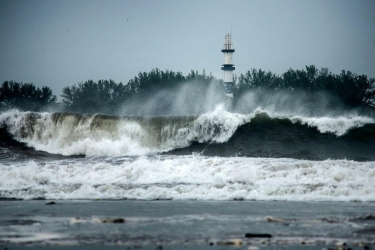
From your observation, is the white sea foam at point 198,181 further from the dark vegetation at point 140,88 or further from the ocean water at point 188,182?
the dark vegetation at point 140,88

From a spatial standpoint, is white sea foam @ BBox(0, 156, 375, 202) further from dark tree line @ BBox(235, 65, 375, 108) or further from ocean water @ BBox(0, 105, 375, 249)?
dark tree line @ BBox(235, 65, 375, 108)

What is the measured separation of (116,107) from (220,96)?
61.9 ft

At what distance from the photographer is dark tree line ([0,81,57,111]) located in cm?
10794

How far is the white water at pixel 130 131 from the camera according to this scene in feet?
103

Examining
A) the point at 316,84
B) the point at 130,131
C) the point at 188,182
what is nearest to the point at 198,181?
the point at 188,182

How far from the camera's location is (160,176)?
19734 millimetres

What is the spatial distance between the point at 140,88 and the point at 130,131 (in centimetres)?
7634

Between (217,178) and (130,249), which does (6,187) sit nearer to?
(217,178)

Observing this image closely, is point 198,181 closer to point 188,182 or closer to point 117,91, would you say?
point 188,182

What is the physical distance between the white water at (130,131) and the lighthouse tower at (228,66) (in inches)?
2868

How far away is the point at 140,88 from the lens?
110 m

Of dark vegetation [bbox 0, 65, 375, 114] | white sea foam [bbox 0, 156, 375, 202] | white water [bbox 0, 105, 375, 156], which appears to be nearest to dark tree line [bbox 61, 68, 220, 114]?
dark vegetation [bbox 0, 65, 375, 114]

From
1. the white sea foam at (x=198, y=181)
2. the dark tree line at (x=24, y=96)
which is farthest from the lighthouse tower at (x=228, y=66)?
the white sea foam at (x=198, y=181)

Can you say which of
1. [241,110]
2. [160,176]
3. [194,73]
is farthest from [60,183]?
[194,73]
